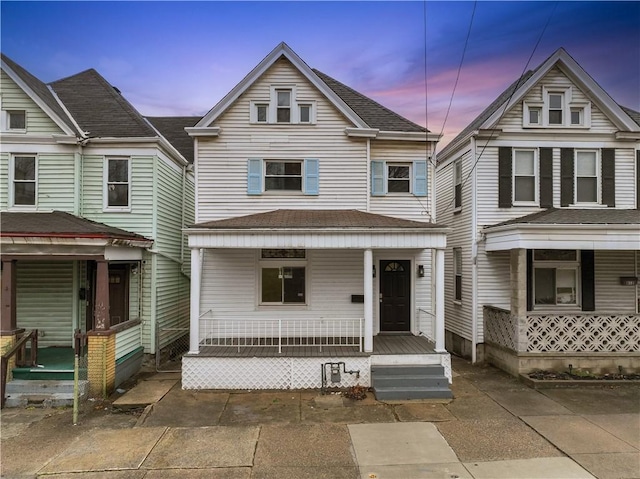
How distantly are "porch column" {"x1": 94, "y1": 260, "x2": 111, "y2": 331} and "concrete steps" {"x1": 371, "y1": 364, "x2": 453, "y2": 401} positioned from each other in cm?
631

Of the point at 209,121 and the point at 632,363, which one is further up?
the point at 209,121

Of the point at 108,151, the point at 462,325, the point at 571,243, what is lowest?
the point at 462,325

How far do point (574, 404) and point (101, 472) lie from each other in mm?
8748

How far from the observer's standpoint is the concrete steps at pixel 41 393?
791cm

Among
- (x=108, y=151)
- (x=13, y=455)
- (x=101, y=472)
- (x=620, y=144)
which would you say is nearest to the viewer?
(x=101, y=472)

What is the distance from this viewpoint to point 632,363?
959cm

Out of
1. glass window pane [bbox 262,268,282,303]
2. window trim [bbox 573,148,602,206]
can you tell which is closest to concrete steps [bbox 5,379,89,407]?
glass window pane [bbox 262,268,282,303]

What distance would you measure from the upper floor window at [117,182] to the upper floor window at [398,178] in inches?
284

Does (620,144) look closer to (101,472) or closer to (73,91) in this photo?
(101,472)

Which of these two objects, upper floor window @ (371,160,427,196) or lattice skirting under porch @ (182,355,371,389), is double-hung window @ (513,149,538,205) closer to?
upper floor window @ (371,160,427,196)

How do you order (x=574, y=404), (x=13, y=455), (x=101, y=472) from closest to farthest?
(x=101, y=472) → (x=13, y=455) → (x=574, y=404)

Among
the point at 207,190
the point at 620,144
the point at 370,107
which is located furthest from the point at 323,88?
the point at 620,144

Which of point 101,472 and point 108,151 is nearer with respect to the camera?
point 101,472

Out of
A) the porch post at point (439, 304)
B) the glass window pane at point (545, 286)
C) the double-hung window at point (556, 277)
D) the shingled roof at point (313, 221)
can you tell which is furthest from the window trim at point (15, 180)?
the glass window pane at point (545, 286)
